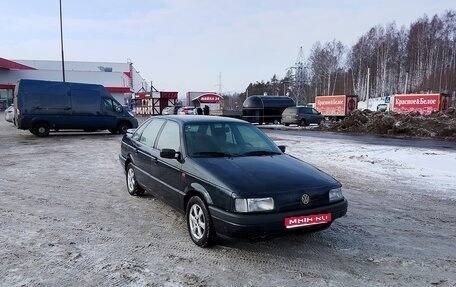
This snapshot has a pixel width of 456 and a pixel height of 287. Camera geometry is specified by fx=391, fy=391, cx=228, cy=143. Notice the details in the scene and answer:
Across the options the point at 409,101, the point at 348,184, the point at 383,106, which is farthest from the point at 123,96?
the point at 348,184

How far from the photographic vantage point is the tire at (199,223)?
14.1 feet

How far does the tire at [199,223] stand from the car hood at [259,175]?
334 millimetres

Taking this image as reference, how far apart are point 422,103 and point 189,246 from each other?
105 feet

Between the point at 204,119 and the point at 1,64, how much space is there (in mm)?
58109

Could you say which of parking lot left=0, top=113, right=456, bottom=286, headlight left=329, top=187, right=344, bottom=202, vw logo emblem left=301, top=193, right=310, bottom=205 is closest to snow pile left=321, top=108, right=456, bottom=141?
parking lot left=0, top=113, right=456, bottom=286

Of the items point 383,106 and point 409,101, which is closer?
point 409,101

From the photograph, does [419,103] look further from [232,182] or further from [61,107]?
[232,182]

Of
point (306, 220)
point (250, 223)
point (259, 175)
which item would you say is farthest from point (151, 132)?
point (306, 220)

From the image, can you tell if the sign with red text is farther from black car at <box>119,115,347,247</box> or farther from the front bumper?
the front bumper

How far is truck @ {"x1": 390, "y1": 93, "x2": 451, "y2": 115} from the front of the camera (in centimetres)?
3041

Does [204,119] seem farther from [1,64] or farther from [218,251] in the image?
[1,64]

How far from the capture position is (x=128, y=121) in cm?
1981

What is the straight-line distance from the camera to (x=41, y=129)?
57.1 feet

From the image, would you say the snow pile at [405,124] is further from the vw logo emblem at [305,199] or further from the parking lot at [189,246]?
the vw logo emblem at [305,199]
